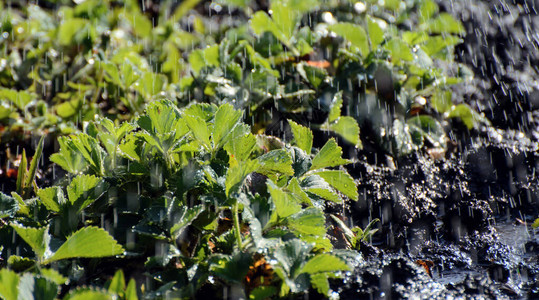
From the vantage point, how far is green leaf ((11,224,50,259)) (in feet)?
4.08

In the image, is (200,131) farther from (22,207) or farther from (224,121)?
(22,207)

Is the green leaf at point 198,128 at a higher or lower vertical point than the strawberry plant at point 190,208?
higher

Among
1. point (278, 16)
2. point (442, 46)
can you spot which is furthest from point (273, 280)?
point (442, 46)

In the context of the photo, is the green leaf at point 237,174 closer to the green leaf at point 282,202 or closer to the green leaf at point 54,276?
the green leaf at point 282,202

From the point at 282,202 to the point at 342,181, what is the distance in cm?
39

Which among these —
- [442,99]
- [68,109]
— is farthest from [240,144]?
[442,99]

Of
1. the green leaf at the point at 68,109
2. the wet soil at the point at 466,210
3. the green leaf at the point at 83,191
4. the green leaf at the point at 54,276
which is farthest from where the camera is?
the green leaf at the point at 68,109

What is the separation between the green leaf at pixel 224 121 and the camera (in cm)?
145

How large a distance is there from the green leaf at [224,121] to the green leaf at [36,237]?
0.53 metres

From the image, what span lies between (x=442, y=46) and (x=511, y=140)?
58cm

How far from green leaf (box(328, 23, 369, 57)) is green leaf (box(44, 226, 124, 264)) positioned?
142cm

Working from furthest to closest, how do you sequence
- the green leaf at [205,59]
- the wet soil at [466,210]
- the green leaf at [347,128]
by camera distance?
the green leaf at [205,59]
the green leaf at [347,128]
the wet soil at [466,210]

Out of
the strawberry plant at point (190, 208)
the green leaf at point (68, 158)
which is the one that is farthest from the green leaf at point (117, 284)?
the green leaf at point (68, 158)

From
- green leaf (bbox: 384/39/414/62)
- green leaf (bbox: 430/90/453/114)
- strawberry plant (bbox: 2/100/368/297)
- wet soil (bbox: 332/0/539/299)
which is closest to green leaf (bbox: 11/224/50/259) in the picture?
strawberry plant (bbox: 2/100/368/297)
